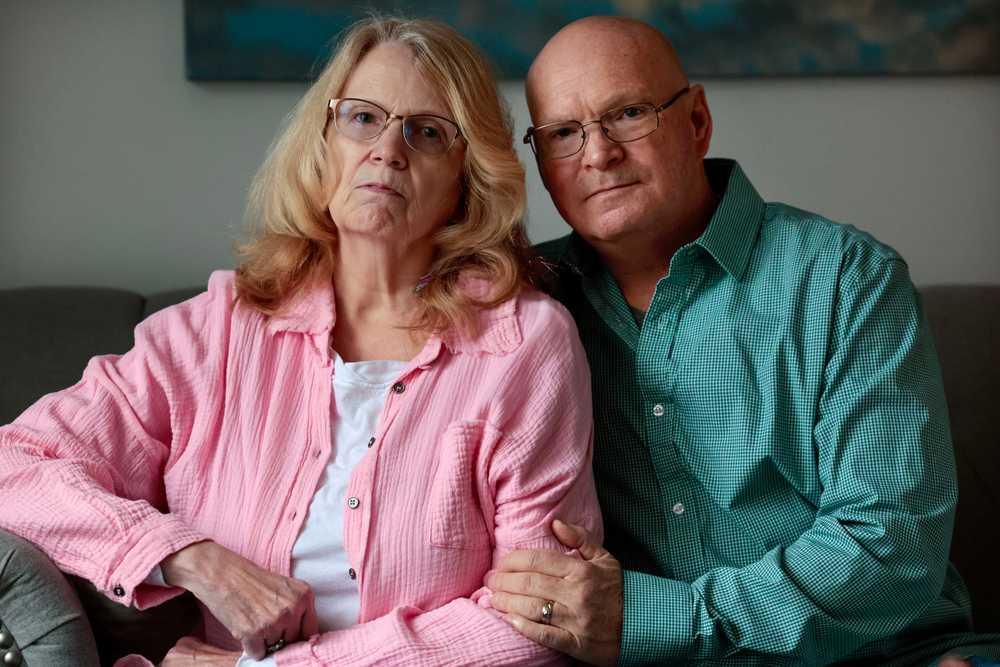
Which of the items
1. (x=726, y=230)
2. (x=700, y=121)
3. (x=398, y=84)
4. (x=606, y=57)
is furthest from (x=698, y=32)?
(x=398, y=84)

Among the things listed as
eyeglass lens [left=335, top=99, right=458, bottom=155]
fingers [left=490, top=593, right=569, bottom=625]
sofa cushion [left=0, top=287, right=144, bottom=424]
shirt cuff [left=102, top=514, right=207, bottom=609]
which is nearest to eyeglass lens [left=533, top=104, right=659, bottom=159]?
eyeglass lens [left=335, top=99, right=458, bottom=155]

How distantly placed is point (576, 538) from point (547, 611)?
120 millimetres

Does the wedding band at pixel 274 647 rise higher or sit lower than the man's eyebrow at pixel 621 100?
lower

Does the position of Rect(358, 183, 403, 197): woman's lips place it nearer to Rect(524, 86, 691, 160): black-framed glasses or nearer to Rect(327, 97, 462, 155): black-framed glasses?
Rect(327, 97, 462, 155): black-framed glasses

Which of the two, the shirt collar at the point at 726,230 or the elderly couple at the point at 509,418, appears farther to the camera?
the shirt collar at the point at 726,230

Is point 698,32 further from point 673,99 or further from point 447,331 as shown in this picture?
point 447,331

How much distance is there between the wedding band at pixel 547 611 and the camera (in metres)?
1.56

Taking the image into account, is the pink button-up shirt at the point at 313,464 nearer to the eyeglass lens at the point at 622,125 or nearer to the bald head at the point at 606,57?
the eyeglass lens at the point at 622,125

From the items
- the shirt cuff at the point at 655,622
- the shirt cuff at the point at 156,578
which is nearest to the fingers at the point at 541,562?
the shirt cuff at the point at 655,622

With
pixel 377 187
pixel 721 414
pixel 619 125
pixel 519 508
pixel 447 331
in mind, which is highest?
pixel 619 125

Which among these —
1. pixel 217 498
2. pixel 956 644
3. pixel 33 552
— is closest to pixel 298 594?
pixel 217 498

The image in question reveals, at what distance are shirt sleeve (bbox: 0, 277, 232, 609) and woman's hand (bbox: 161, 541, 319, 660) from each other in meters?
0.03

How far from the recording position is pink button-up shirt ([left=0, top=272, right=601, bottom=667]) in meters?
1.55

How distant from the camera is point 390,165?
5.64ft
